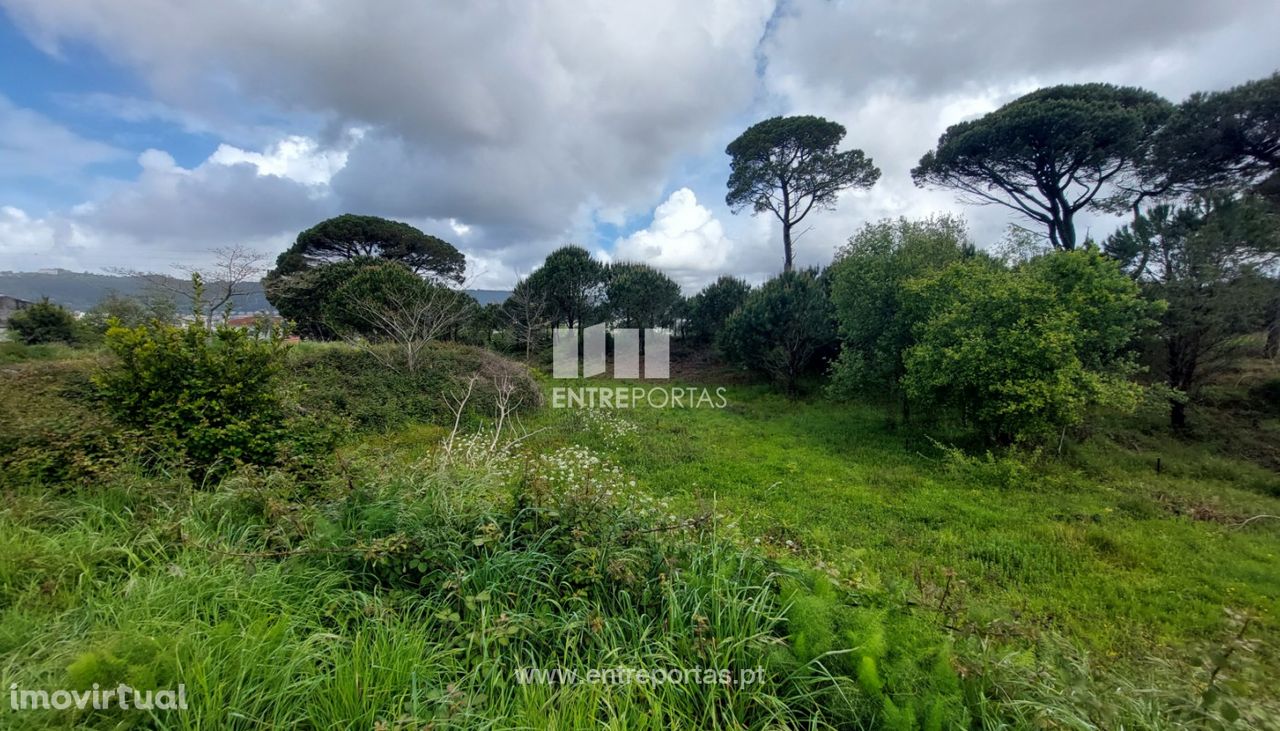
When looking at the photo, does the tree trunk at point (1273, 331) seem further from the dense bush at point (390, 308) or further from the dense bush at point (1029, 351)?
the dense bush at point (390, 308)

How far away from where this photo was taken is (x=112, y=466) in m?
2.70

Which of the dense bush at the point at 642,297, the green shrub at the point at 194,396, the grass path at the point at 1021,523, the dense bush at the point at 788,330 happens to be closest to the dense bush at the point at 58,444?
the green shrub at the point at 194,396

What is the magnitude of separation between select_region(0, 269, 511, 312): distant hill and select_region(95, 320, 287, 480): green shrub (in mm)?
10027

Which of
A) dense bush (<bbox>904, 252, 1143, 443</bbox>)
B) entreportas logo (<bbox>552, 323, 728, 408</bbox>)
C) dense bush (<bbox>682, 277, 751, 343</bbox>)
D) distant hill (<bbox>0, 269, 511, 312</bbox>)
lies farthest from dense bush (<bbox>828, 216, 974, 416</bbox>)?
distant hill (<bbox>0, 269, 511, 312</bbox>)

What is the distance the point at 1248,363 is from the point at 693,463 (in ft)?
41.0

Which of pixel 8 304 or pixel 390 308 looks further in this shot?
pixel 8 304

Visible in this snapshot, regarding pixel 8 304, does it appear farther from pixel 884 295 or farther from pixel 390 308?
pixel 884 295

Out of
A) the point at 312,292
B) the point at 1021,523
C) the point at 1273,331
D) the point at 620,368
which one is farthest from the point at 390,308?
the point at 1273,331

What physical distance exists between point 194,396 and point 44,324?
1462cm

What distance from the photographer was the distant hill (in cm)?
1216

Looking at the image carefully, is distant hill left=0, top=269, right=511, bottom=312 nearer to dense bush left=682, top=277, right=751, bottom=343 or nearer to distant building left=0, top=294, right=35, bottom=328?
distant building left=0, top=294, right=35, bottom=328

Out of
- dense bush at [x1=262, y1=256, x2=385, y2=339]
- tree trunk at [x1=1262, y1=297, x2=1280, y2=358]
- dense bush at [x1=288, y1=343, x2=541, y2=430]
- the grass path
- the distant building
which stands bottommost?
the grass path

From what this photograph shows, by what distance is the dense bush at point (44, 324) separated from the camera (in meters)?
10.9

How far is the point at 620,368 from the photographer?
56.0 feet
